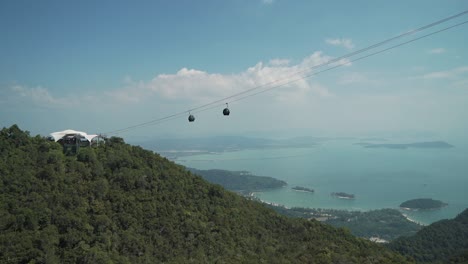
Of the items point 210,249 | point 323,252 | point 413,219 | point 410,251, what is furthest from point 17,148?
point 413,219

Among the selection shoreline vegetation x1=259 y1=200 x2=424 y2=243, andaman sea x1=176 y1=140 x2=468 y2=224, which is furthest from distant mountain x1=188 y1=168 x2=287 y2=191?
shoreline vegetation x1=259 y1=200 x2=424 y2=243

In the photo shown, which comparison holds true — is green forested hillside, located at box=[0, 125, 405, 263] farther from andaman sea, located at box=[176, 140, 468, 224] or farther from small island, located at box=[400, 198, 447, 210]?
small island, located at box=[400, 198, 447, 210]

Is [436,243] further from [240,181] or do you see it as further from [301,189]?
[240,181]

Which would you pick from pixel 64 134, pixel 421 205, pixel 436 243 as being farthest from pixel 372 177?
pixel 64 134

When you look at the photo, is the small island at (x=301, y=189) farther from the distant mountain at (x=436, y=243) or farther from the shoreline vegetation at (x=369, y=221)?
the distant mountain at (x=436, y=243)

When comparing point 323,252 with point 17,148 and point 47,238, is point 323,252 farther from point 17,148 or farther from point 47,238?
point 17,148

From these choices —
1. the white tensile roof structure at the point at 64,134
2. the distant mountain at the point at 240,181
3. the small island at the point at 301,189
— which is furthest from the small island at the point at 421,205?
the white tensile roof structure at the point at 64,134
